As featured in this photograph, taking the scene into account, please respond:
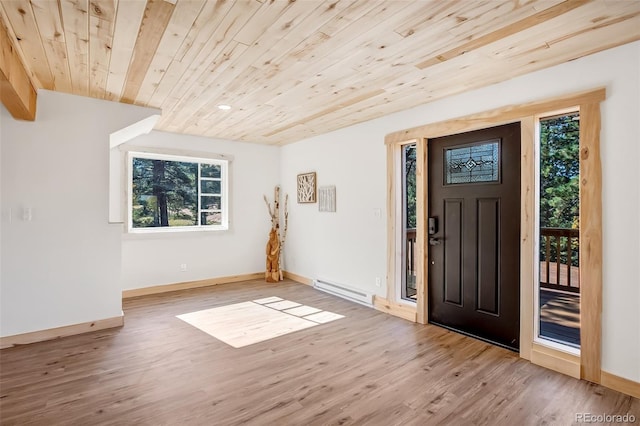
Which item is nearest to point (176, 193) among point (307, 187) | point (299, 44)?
point (307, 187)

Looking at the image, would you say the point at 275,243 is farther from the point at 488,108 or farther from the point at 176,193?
the point at 488,108

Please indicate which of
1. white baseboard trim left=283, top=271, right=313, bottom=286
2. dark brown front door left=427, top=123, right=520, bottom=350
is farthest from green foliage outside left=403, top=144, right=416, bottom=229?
white baseboard trim left=283, top=271, right=313, bottom=286

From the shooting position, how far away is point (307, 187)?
5465mm

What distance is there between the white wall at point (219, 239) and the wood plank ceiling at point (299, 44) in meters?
2.03

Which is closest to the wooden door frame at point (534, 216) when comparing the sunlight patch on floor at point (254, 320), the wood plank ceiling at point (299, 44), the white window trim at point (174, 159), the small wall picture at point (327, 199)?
the wood plank ceiling at point (299, 44)

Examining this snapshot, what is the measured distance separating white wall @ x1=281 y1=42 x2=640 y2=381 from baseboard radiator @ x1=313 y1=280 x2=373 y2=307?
0.32 feet

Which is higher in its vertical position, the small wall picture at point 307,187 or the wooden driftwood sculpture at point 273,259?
the small wall picture at point 307,187

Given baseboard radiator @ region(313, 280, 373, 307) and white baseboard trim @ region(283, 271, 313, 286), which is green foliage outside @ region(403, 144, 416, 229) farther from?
white baseboard trim @ region(283, 271, 313, 286)

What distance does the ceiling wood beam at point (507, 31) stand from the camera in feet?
6.08

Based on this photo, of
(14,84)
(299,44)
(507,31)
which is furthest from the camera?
(14,84)

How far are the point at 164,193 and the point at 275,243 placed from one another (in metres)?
1.94

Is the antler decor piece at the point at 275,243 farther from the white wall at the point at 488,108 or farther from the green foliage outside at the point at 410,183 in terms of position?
the green foliage outside at the point at 410,183

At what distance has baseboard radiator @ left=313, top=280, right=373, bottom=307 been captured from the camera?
4.34 meters

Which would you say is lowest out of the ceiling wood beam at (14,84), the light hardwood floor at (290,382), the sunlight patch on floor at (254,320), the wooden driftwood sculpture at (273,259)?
the light hardwood floor at (290,382)
